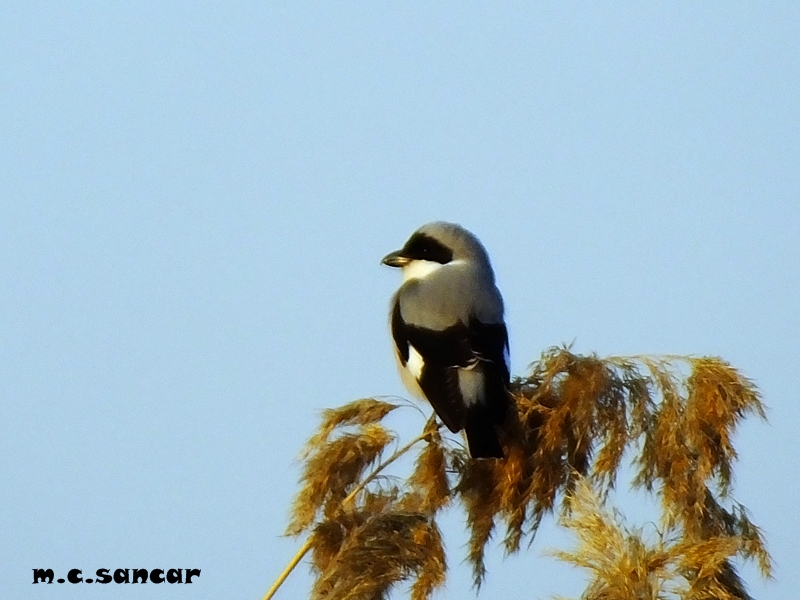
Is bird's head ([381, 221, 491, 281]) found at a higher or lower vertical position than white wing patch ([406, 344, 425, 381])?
higher

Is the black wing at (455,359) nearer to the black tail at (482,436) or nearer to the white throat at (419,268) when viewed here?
the black tail at (482,436)

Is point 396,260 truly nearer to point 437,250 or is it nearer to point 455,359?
point 437,250

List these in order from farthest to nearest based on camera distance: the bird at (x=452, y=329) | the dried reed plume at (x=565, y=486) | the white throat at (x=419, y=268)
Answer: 1. the white throat at (x=419, y=268)
2. the bird at (x=452, y=329)
3. the dried reed plume at (x=565, y=486)

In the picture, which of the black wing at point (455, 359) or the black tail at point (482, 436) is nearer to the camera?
the black tail at point (482, 436)

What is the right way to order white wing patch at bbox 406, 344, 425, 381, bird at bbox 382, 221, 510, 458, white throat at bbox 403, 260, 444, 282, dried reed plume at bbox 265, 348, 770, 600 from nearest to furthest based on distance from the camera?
dried reed plume at bbox 265, 348, 770, 600
bird at bbox 382, 221, 510, 458
white wing patch at bbox 406, 344, 425, 381
white throat at bbox 403, 260, 444, 282

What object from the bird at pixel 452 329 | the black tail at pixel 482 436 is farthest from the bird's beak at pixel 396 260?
the black tail at pixel 482 436

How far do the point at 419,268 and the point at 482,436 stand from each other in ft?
6.37

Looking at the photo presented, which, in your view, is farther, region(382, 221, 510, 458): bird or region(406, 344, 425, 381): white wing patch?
region(406, 344, 425, 381): white wing patch

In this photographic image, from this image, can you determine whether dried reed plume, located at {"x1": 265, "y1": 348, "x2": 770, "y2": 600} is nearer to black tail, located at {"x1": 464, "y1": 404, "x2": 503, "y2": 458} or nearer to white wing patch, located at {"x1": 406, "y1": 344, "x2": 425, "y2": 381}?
black tail, located at {"x1": 464, "y1": 404, "x2": 503, "y2": 458}

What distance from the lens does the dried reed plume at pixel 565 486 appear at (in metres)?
3.22

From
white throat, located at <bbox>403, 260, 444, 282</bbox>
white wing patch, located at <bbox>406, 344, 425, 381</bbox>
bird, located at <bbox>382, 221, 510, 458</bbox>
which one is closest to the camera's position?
bird, located at <bbox>382, 221, 510, 458</bbox>

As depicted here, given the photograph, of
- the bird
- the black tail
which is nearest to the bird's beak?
the bird

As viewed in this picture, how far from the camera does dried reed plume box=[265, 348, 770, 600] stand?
10.6ft

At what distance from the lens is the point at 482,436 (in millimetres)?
4168
